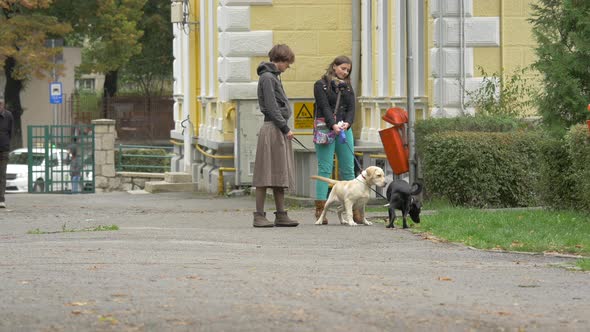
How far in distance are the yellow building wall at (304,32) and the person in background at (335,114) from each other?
874 centimetres

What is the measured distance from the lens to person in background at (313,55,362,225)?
52.1 feet

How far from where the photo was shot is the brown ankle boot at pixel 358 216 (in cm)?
1554

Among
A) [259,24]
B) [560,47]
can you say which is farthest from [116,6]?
[560,47]

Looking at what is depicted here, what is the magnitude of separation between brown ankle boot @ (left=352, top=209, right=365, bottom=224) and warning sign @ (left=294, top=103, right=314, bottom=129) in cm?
752

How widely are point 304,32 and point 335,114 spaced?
904 cm

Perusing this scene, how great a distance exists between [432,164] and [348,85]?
217 cm

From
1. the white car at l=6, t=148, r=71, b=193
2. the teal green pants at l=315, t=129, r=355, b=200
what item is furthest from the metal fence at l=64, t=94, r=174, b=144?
the teal green pants at l=315, t=129, r=355, b=200

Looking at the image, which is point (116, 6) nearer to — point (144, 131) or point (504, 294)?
point (144, 131)

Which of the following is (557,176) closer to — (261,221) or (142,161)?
(261,221)

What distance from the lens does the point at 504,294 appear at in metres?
9.52

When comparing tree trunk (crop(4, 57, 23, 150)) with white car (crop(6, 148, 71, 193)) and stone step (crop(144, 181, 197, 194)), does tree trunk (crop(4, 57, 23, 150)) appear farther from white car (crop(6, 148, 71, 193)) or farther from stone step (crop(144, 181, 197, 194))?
stone step (crop(144, 181, 197, 194))

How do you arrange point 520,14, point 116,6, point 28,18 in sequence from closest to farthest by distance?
point 520,14, point 28,18, point 116,6

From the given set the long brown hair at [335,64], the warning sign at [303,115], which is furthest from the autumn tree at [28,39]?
the long brown hair at [335,64]

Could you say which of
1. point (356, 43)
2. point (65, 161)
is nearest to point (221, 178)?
point (356, 43)
